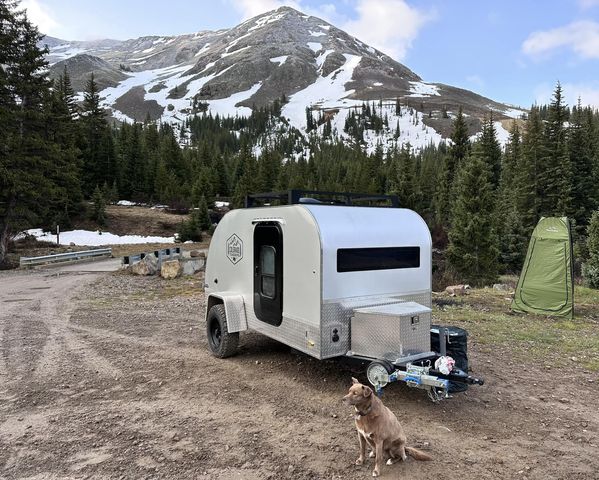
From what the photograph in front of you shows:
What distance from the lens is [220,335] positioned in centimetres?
805

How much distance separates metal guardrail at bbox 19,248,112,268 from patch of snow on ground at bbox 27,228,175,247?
7.74 m

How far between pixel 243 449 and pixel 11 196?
81.2ft

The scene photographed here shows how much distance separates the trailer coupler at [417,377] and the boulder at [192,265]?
15.3 metres

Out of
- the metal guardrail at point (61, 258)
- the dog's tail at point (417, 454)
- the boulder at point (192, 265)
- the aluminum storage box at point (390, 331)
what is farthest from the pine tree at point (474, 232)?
the dog's tail at point (417, 454)

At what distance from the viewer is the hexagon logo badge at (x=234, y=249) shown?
7.83 m

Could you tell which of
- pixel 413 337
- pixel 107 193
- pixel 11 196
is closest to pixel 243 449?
pixel 413 337

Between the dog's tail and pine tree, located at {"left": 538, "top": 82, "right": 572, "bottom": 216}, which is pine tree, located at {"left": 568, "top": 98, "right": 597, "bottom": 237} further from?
the dog's tail

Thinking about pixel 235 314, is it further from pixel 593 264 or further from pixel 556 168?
pixel 556 168

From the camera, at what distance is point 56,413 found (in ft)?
18.9

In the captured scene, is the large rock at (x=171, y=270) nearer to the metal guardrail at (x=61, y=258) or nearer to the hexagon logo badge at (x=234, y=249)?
the metal guardrail at (x=61, y=258)

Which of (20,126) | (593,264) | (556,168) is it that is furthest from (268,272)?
(556,168)

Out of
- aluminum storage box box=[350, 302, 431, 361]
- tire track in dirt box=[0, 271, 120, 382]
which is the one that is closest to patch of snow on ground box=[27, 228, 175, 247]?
tire track in dirt box=[0, 271, 120, 382]

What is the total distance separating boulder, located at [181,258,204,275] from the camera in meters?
19.5

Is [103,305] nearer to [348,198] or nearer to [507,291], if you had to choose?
[348,198]
